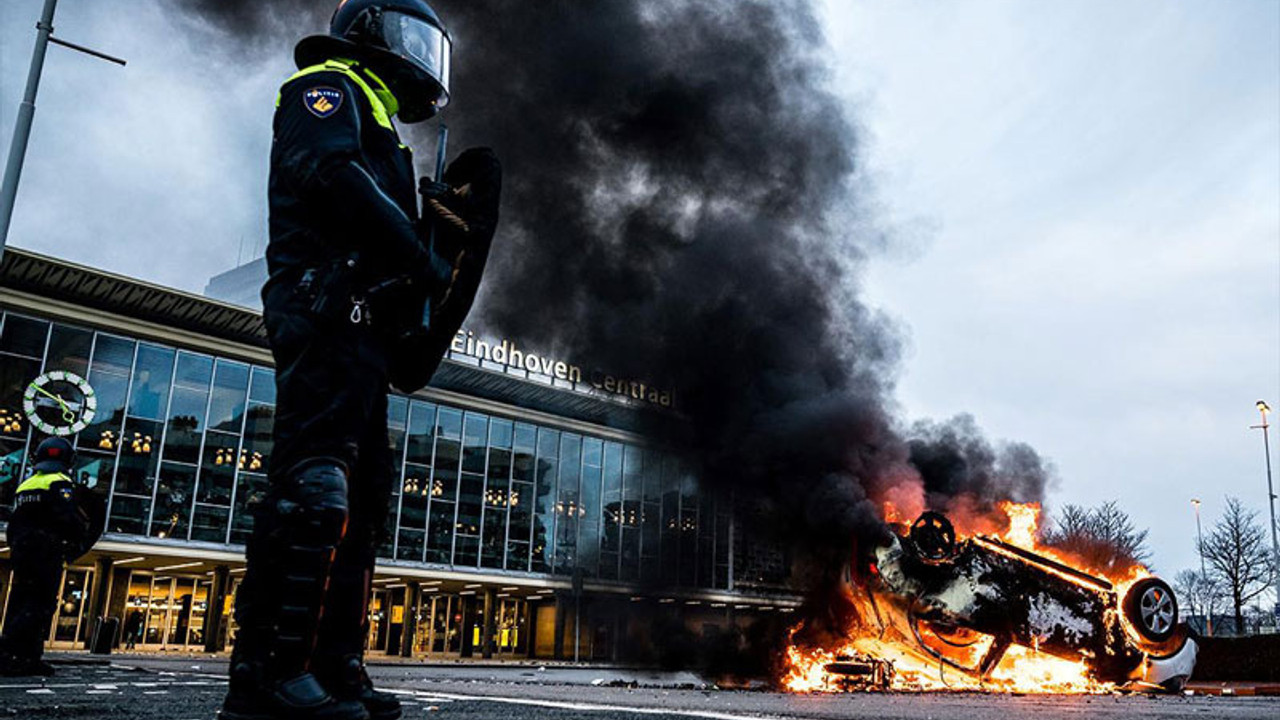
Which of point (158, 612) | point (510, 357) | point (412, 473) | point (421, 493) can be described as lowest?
point (158, 612)

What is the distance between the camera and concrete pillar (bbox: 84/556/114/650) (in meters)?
29.3

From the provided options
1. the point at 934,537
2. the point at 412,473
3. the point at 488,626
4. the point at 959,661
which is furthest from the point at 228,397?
the point at 959,661

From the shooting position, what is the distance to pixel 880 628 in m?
14.9

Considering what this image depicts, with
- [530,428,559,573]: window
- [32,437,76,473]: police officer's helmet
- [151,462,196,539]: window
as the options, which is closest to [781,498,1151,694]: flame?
[32,437,76,473]: police officer's helmet

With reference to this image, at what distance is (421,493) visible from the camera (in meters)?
34.6

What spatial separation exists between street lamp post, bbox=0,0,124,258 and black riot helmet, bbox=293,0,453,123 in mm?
11004

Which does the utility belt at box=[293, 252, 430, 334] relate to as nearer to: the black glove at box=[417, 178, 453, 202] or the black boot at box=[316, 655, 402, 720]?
the black glove at box=[417, 178, 453, 202]

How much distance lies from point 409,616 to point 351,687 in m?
35.5

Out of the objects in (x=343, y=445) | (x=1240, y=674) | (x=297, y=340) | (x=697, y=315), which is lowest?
(x=1240, y=674)

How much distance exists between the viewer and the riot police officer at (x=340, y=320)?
2.56 meters

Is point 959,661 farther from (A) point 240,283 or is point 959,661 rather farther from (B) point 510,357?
(A) point 240,283

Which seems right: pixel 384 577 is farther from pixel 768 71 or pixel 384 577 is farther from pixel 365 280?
pixel 365 280

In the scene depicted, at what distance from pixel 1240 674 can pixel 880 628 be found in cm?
1677

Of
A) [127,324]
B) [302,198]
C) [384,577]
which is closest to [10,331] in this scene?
[127,324]
